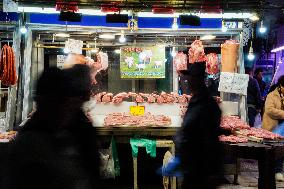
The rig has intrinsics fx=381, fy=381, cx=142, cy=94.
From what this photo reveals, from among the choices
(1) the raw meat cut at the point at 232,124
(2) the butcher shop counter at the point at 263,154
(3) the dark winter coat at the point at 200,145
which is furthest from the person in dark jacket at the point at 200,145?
(1) the raw meat cut at the point at 232,124

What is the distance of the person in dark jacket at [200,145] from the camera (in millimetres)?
4668

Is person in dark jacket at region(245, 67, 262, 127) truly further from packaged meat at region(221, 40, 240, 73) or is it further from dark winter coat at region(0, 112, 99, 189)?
dark winter coat at region(0, 112, 99, 189)

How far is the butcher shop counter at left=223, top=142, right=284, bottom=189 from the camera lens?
7.20 meters

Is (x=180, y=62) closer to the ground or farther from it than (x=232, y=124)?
farther from it

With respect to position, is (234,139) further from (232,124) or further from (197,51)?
(197,51)

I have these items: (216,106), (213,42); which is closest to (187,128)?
(216,106)

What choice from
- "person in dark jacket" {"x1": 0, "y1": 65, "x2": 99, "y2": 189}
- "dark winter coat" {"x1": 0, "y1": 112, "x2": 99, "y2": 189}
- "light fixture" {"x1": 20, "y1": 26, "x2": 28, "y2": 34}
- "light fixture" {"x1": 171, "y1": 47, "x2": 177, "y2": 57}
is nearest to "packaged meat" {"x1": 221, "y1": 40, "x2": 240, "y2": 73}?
"light fixture" {"x1": 171, "y1": 47, "x2": 177, "y2": 57}

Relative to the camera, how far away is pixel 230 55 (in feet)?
34.8

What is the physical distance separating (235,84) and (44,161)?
26.3 feet

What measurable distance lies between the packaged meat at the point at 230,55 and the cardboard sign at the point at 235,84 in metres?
0.19

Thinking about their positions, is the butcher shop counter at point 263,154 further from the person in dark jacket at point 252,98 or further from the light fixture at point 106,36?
the person in dark jacket at point 252,98

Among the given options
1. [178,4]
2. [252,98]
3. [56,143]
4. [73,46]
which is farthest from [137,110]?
[56,143]

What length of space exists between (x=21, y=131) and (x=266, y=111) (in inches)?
299

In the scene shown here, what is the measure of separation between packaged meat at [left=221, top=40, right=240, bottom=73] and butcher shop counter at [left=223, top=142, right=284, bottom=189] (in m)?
3.39
